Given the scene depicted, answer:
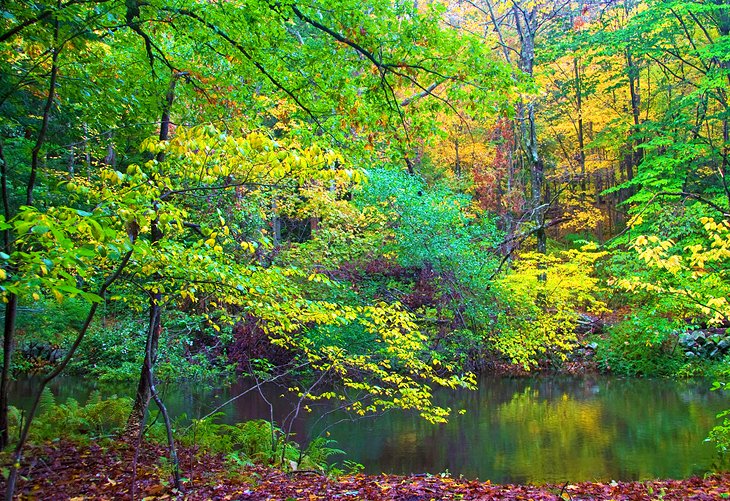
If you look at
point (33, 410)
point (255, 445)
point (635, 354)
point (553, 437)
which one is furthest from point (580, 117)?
point (33, 410)

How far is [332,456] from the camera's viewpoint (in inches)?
300

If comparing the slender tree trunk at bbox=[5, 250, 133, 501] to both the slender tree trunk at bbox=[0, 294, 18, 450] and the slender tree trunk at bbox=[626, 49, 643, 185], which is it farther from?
the slender tree trunk at bbox=[626, 49, 643, 185]

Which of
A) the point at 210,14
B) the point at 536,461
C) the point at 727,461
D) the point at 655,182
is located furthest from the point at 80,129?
the point at 655,182

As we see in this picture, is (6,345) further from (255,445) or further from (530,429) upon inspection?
(530,429)

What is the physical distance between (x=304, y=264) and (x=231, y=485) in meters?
6.77

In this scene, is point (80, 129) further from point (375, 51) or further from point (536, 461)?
point (536, 461)

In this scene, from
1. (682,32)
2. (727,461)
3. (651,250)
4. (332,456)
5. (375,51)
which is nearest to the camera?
(375,51)

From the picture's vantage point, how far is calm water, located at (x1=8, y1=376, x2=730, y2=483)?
23.0 feet

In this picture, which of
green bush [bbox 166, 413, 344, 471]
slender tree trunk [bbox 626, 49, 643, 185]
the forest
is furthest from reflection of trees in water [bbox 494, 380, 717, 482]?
slender tree trunk [bbox 626, 49, 643, 185]

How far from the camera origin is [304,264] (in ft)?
36.1

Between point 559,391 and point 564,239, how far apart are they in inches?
481

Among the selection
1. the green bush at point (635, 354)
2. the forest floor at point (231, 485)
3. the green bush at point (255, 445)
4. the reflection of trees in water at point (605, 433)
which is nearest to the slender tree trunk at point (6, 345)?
the forest floor at point (231, 485)

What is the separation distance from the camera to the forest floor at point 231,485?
4.02 metres

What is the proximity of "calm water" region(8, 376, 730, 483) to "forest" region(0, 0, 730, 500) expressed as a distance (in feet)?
0.39
